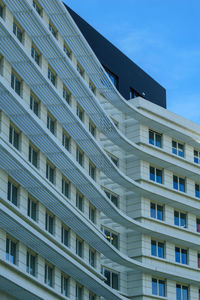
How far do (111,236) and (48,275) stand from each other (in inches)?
524

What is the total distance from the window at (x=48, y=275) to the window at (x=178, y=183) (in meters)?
20.2

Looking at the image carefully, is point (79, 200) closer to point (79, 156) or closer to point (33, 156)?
point (79, 156)

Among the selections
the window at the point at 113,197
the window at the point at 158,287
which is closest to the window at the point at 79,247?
the window at the point at 113,197

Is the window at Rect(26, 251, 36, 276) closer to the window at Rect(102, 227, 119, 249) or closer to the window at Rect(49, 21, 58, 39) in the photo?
the window at Rect(102, 227, 119, 249)

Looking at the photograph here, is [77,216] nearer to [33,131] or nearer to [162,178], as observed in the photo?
[33,131]

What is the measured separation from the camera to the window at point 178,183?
208 ft

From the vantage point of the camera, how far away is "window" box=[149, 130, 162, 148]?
63.0m

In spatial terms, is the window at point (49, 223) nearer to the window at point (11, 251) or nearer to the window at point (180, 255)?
the window at point (11, 251)

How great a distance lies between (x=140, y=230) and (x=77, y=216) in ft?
39.4

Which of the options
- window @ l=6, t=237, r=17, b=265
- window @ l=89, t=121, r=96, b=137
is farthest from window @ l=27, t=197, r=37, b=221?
window @ l=89, t=121, r=96, b=137

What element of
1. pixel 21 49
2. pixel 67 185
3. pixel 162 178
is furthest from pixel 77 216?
pixel 162 178

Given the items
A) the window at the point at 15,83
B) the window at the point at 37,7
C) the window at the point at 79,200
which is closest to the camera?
the window at the point at 15,83

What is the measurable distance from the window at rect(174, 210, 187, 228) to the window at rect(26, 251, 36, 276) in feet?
69.4

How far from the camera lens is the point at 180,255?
61344mm
